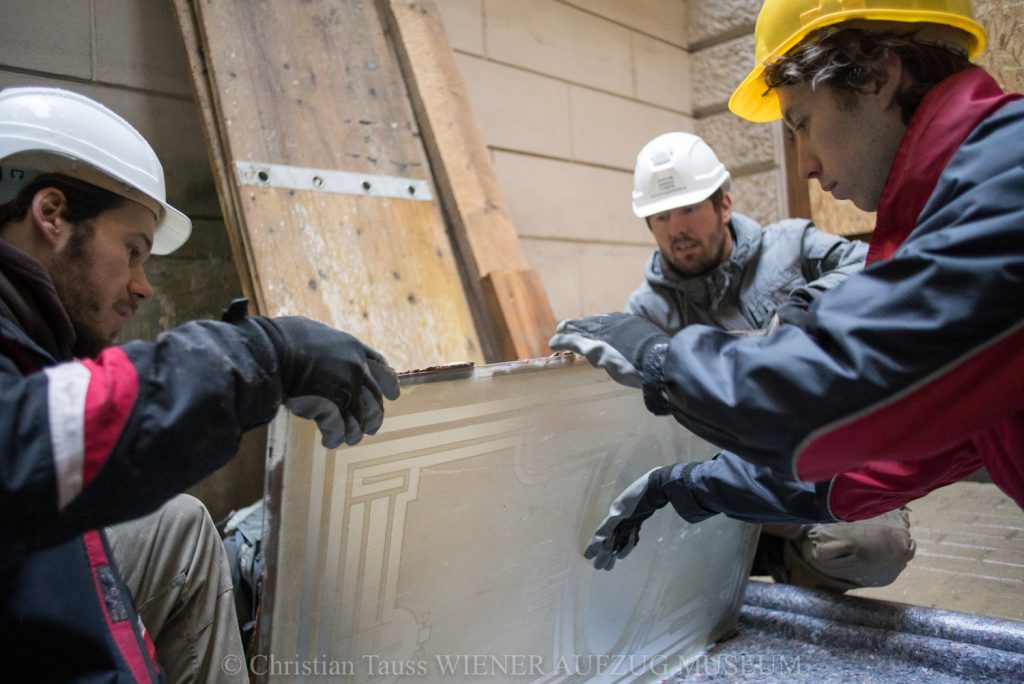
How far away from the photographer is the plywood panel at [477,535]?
3.83 ft

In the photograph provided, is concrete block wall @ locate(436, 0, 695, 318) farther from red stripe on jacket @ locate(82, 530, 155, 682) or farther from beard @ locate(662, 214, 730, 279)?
red stripe on jacket @ locate(82, 530, 155, 682)

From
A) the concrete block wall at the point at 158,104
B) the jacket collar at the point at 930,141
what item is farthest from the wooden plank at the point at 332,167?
the jacket collar at the point at 930,141

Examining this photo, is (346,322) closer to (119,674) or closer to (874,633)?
(119,674)

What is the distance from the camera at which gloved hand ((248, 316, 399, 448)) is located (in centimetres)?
106

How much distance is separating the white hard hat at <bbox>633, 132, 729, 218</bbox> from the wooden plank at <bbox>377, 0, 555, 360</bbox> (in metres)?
0.58

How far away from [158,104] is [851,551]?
2817 mm

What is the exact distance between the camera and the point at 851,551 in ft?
7.73

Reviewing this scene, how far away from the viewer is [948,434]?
101 cm

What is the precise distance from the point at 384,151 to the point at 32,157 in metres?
1.42

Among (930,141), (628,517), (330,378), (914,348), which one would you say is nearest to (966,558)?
(628,517)

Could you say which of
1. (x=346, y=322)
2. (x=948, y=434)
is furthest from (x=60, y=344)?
(x=948, y=434)

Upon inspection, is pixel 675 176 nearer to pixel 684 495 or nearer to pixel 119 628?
pixel 684 495

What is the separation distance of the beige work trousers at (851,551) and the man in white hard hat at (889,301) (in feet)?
3.21

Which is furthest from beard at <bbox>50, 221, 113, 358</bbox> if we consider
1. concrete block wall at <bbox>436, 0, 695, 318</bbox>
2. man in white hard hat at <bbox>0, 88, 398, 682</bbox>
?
concrete block wall at <bbox>436, 0, 695, 318</bbox>
